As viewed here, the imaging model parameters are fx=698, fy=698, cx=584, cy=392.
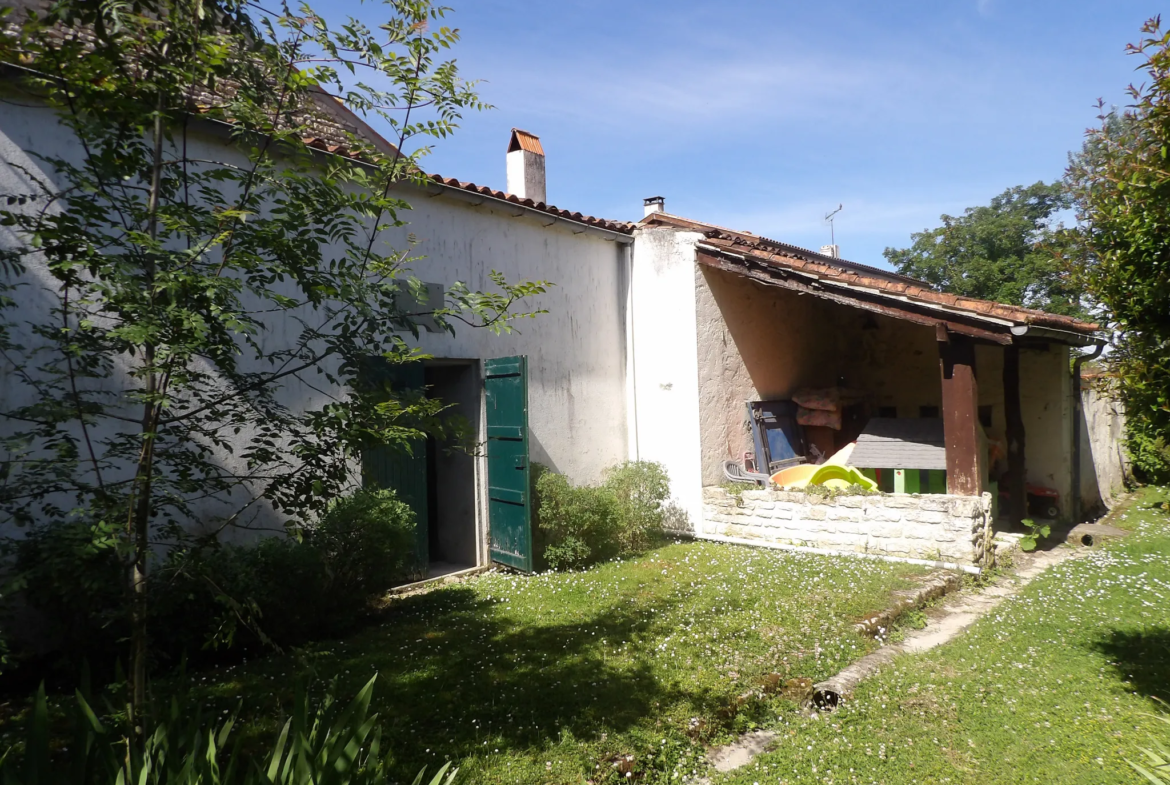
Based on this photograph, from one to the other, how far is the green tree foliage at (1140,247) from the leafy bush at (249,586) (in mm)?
4518

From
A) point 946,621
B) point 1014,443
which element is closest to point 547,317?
point 946,621

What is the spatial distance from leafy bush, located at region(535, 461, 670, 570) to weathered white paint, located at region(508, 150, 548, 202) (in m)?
4.08

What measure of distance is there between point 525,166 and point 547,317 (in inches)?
100

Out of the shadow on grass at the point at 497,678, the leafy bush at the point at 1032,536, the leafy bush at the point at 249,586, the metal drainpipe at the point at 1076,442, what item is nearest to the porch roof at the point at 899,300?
the metal drainpipe at the point at 1076,442

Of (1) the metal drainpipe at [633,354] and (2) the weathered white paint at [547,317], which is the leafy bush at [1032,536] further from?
(2) the weathered white paint at [547,317]

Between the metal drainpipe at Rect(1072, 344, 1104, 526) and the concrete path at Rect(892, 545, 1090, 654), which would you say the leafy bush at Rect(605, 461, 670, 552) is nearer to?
the concrete path at Rect(892, 545, 1090, 654)

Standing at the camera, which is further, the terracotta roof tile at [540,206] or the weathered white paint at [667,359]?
the weathered white paint at [667,359]

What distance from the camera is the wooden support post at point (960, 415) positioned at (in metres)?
7.53

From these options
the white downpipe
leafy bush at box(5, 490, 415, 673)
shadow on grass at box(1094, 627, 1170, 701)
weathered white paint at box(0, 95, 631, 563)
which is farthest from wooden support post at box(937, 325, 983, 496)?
leafy bush at box(5, 490, 415, 673)

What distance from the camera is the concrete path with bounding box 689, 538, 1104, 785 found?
3.89 metres

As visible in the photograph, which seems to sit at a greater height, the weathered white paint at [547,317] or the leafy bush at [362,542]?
the weathered white paint at [547,317]

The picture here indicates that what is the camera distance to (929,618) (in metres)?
6.17

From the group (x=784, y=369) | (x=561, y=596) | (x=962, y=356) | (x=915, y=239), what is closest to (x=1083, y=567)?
(x=962, y=356)

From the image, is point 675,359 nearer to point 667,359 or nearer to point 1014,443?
point 667,359
